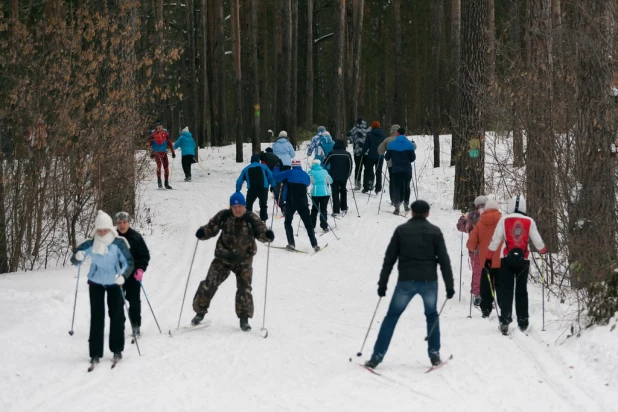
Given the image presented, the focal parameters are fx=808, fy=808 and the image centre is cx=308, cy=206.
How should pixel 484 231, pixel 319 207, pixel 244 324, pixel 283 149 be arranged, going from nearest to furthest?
pixel 244 324 < pixel 484 231 < pixel 319 207 < pixel 283 149

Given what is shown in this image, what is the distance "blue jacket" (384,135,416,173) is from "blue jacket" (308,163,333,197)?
173cm

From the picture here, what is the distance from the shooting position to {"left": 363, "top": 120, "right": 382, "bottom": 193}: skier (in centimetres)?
2050

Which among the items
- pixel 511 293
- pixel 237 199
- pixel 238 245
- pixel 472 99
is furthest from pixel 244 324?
pixel 472 99

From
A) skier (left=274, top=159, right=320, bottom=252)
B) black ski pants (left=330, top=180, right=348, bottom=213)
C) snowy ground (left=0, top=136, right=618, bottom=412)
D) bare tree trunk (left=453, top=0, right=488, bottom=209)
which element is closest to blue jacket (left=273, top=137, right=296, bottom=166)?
black ski pants (left=330, top=180, right=348, bottom=213)

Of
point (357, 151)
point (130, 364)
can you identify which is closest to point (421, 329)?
point (130, 364)

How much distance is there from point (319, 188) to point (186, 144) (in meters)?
8.88

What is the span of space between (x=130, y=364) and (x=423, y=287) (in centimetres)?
327

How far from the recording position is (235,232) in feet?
33.7

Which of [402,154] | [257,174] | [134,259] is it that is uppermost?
[402,154]

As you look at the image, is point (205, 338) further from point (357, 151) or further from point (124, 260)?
point (357, 151)

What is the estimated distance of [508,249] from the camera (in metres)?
9.76

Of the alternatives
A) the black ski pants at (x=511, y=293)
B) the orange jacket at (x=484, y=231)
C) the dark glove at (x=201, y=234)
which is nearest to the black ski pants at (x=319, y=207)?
the orange jacket at (x=484, y=231)

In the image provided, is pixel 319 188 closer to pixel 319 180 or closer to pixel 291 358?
Result: pixel 319 180

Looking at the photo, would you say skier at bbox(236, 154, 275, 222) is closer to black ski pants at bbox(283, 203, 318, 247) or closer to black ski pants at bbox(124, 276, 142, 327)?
black ski pants at bbox(283, 203, 318, 247)
